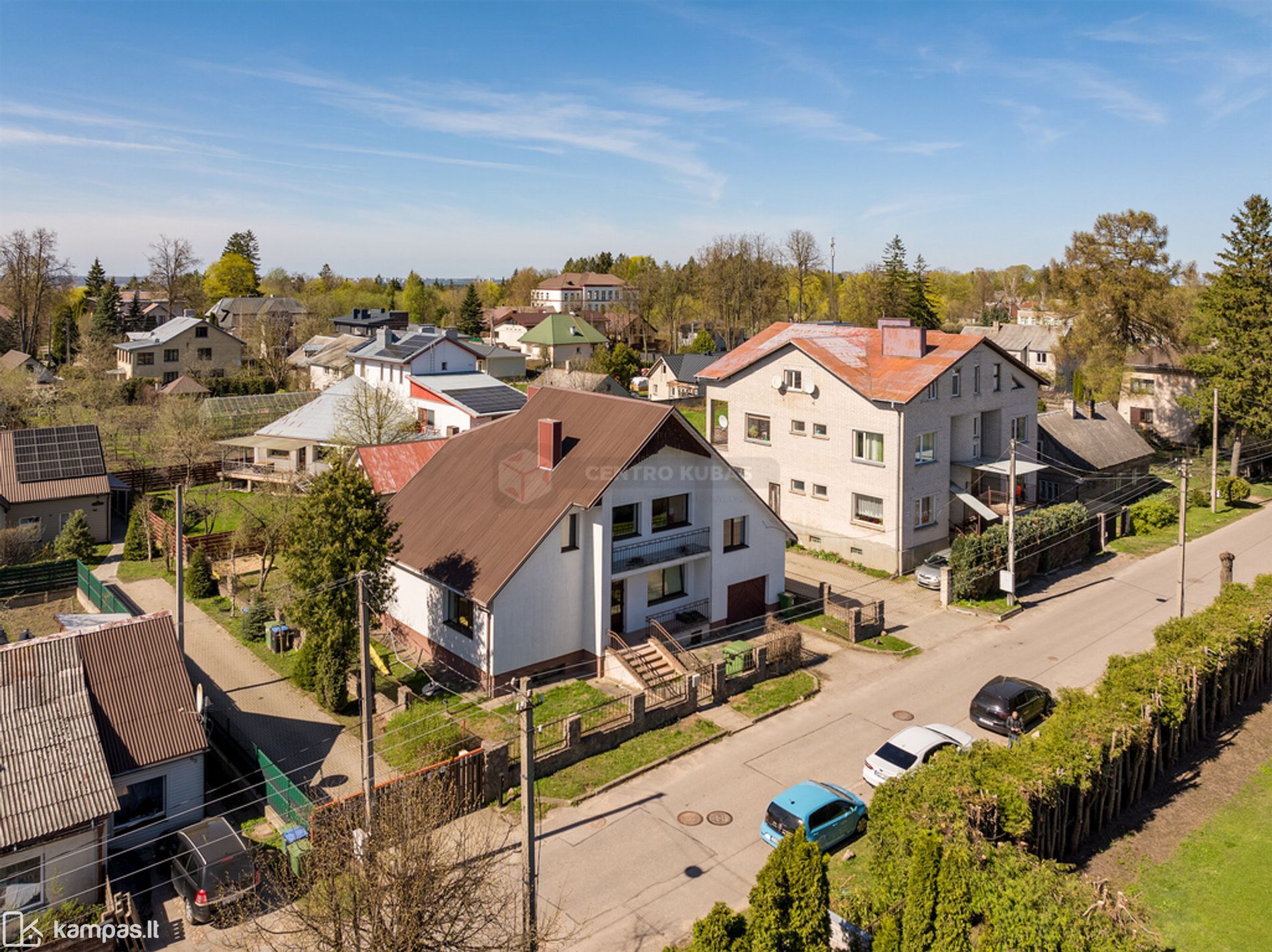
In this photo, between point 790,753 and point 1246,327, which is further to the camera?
point 1246,327

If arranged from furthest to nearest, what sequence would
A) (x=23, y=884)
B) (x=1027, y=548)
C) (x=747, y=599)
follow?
(x=1027, y=548), (x=747, y=599), (x=23, y=884)

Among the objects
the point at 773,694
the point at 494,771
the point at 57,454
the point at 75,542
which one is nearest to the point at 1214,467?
the point at 773,694

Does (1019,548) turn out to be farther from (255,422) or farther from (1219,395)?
(255,422)

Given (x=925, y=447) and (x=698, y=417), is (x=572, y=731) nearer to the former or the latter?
(x=925, y=447)

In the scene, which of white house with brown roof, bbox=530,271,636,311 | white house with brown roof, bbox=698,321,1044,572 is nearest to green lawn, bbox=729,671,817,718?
white house with brown roof, bbox=698,321,1044,572

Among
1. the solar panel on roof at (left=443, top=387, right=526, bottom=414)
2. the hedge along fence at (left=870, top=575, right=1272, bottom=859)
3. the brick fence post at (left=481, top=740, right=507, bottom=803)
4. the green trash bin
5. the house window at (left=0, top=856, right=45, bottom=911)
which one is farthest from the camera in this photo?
the solar panel on roof at (left=443, top=387, right=526, bottom=414)

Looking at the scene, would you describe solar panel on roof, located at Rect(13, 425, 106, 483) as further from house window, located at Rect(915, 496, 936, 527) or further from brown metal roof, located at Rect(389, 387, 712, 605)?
house window, located at Rect(915, 496, 936, 527)

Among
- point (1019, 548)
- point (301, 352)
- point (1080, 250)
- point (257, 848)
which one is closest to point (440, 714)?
point (257, 848)
